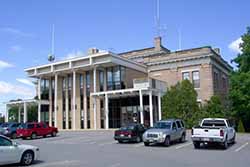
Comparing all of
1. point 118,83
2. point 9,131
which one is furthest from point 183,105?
point 9,131

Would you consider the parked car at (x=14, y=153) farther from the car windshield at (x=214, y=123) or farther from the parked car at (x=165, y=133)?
the car windshield at (x=214, y=123)

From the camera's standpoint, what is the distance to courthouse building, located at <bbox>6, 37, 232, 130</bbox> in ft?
150

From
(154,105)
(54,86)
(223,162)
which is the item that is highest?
(54,86)

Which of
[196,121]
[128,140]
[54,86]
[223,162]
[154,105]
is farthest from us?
[54,86]

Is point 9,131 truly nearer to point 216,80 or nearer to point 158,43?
point 216,80

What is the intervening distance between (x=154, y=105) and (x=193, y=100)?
6354mm

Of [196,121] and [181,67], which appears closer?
[196,121]

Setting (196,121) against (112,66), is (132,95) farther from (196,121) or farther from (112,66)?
(196,121)

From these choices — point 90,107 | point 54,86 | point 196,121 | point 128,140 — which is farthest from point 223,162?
point 54,86

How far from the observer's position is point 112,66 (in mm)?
47875

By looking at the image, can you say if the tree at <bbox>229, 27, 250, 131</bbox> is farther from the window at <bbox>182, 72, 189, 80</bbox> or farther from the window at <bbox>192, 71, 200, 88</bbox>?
the window at <bbox>182, 72, 189, 80</bbox>

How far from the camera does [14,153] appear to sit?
1361 cm

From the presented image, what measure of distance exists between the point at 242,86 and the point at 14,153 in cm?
3032

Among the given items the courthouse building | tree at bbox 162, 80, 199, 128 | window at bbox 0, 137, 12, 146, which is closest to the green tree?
tree at bbox 162, 80, 199, 128
